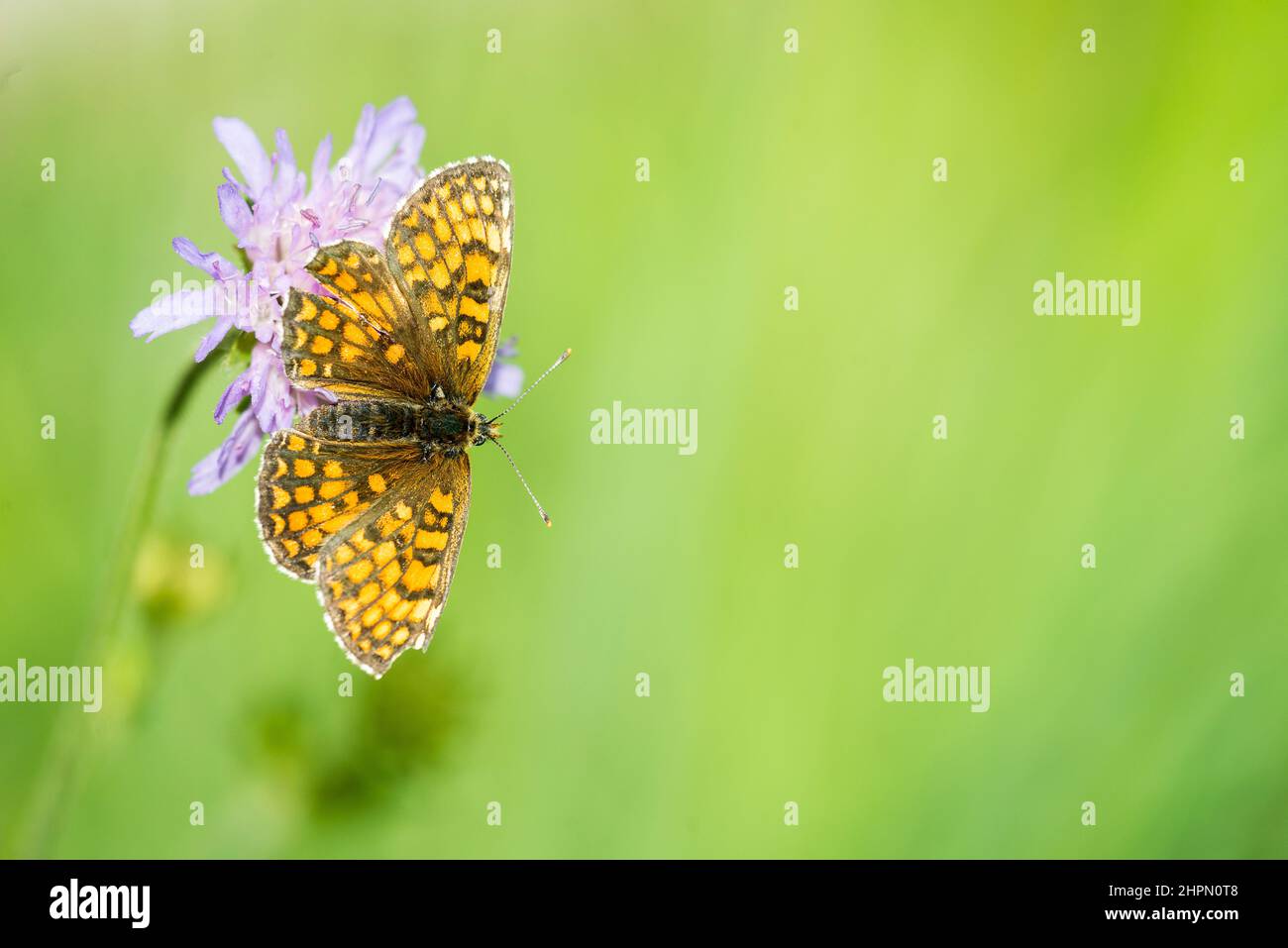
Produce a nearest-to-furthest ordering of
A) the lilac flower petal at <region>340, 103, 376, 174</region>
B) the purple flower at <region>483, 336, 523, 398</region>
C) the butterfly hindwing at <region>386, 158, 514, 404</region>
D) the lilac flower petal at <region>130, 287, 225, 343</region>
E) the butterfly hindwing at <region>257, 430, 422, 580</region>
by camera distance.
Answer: the lilac flower petal at <region>130, 287, 225, 343</region>
the butterfly hindwing at <region>257, 430, 422, 580</region>
the butterfly hindwing at <region>386, 158, 514, 404</region>
the lilac flower petal at <region>340, 103, 376, 174</region>
the purple flower at <region>483, 336, 523, 398</region>

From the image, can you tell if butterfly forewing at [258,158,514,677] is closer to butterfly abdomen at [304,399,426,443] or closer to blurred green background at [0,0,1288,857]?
butterfly abdomen at [304,399,426,443]

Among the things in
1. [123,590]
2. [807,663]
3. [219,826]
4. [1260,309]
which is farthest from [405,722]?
[1260,309]

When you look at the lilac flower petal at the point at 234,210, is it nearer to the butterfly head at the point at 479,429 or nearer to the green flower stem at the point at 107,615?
the green flower stem at the point at 107,615

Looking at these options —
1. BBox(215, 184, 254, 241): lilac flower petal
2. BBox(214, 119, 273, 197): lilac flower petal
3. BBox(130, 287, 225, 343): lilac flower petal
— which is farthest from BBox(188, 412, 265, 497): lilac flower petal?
BBox(214, 119, 273, 197): lilac flower petal

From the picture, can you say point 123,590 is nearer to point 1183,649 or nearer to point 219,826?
point 219,826

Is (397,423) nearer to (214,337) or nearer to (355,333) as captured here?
(355,333)

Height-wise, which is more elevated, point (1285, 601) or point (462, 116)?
point (462, 116)
